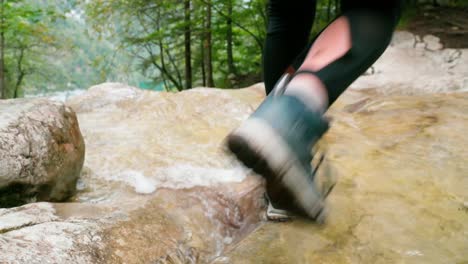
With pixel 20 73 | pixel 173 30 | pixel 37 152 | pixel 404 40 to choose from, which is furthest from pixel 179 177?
pixel 20 73

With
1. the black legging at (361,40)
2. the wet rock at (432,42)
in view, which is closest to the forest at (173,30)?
the wet rock at (432,42)

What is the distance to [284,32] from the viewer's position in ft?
3.45

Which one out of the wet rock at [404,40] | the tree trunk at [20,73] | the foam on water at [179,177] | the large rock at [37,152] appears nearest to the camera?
the large rock at [37,152]

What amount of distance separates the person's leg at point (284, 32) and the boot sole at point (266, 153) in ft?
1.65

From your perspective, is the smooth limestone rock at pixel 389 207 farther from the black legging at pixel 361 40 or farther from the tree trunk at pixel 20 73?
the tree trunk at pixel 20 73

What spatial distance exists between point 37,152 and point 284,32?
45.1 inches

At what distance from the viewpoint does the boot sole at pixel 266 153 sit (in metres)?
0.59

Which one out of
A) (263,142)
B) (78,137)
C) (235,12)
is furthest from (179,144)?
(235,12)

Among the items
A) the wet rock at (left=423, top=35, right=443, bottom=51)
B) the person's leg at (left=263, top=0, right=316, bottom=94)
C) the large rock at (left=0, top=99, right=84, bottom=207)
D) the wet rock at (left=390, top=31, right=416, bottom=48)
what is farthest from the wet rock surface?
the wet rock at (left=390, top=31, right=416, bottom=48)

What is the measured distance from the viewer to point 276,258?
1160 millimetres

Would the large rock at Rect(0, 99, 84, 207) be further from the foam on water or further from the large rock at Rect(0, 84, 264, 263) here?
the foam on water

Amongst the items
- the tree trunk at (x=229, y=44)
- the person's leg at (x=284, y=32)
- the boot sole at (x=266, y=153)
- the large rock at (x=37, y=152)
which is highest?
the person's leg at (x=284, y=32)

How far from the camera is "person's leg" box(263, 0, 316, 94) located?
3.39 ft

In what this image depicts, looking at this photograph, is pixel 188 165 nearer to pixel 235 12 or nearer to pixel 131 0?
pixel 235 12
